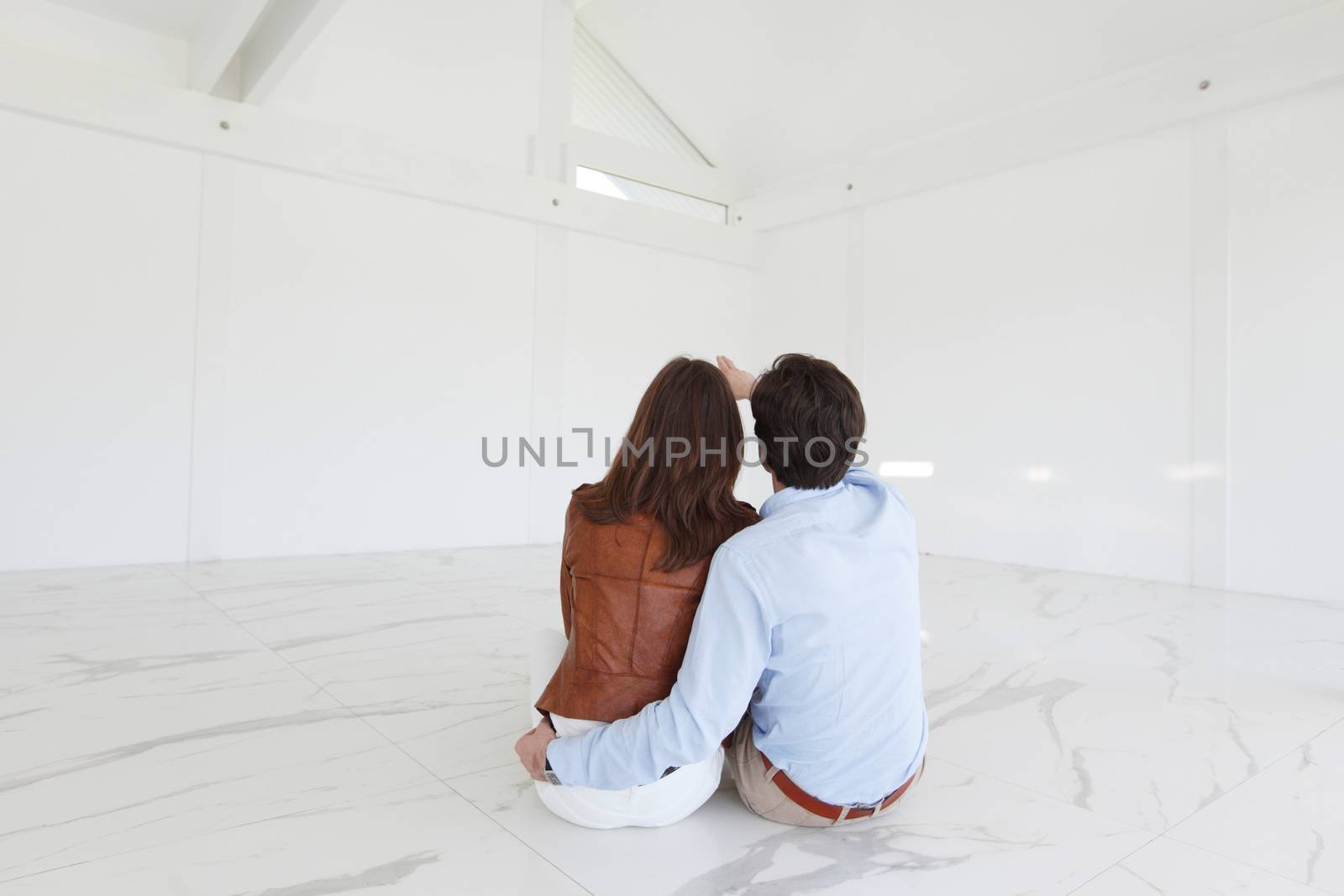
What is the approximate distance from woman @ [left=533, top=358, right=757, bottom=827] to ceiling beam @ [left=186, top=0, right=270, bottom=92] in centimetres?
452

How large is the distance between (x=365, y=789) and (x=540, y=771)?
65 cm

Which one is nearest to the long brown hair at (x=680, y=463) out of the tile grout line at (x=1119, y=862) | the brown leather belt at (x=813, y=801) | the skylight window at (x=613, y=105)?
the brown leather belt at (x=813, y=801)

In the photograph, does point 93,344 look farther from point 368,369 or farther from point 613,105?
point 613,105

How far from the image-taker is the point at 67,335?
5.20 metres

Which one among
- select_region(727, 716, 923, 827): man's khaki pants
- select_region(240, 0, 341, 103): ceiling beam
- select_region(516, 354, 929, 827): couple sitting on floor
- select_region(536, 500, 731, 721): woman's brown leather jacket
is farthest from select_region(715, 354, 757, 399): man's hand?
select_region(240, 0, 341, 103): ceiling beam

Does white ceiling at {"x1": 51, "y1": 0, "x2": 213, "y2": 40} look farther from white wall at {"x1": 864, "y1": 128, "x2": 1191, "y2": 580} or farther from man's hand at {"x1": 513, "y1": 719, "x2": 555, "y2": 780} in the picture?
white wall at {"x1": 864, "y1": 128, "x2": 1191, "y2": 580}

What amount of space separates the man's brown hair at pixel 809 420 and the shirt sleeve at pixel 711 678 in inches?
8.9

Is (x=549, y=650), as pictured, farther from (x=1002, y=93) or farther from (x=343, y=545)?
(x=1002, y=93)

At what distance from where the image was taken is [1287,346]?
17.3 ft

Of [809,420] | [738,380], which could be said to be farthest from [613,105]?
[809,420]

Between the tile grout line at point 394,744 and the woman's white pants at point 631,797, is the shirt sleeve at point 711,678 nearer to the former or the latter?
the woman's white pants at point 631,797

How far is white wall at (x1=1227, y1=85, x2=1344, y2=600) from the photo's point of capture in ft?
16.7

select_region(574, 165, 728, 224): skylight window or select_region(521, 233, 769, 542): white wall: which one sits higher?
select_region(574, 165, 728, 224): skylight window

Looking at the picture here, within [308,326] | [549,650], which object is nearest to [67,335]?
[308,326]
